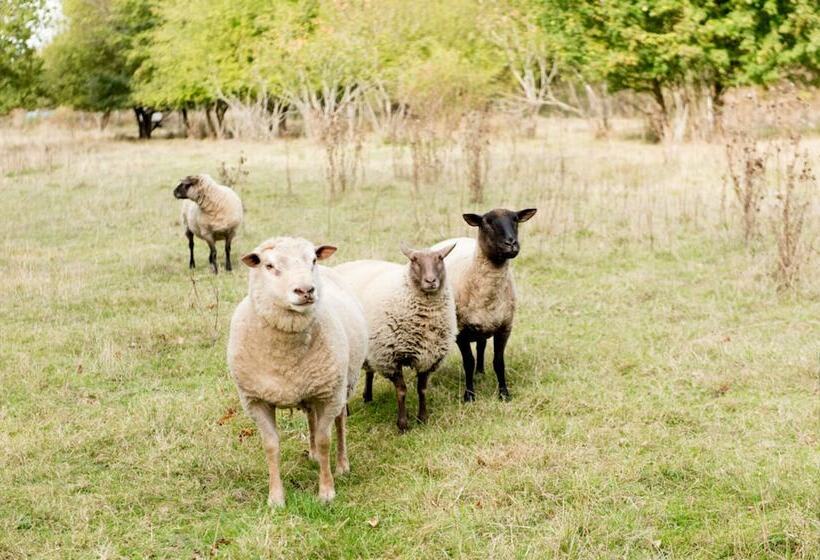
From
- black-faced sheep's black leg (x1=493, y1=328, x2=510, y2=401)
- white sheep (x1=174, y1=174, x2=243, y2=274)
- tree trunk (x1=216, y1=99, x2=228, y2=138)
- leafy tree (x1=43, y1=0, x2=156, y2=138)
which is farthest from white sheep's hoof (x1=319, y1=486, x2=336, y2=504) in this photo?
leafy tree (x1=43, y1=0, x2=156, y2=138)

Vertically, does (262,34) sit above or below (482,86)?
above

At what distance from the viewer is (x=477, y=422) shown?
18.3 ft

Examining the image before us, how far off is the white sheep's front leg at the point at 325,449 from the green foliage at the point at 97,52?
37395 mm

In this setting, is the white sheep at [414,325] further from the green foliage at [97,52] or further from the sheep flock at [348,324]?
the green foliage at [97,52]

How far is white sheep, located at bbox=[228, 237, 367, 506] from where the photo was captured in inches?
167

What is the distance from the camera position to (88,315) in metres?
8.35

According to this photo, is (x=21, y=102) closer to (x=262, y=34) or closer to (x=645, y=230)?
(x=262, y=34)

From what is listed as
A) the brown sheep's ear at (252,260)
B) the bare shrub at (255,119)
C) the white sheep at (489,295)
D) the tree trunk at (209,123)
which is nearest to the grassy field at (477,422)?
the white sheep at (489,295)

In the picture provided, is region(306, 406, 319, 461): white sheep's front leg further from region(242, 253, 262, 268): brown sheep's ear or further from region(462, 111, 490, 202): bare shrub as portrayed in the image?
region(462, 111, 490, 202): bare shrub

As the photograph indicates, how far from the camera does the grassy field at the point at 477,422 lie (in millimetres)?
4031

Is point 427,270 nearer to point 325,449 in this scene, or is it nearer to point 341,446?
point 341,446

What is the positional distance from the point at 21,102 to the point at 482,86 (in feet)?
57.6

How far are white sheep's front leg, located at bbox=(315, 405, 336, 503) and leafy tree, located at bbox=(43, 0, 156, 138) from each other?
37.0 m

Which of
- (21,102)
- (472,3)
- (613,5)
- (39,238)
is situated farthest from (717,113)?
(21,102)
